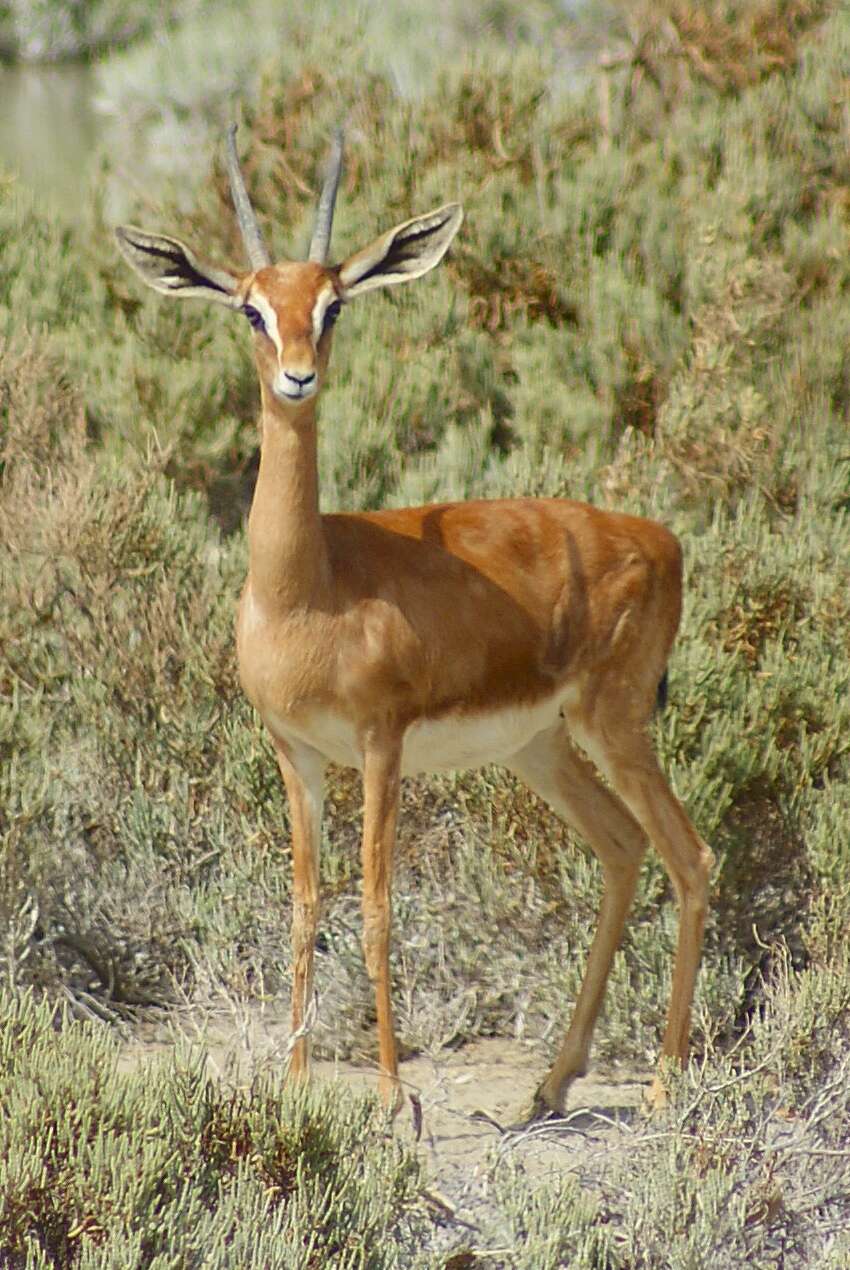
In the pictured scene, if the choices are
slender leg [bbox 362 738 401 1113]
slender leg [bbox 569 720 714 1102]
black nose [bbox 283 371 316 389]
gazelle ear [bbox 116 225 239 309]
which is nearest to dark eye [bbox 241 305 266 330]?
gazelle ear [bbox 116 225 239 309]

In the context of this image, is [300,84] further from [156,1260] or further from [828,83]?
[156,1260]

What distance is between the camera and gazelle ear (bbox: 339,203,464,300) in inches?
200

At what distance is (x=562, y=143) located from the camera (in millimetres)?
10742

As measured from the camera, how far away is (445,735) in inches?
209

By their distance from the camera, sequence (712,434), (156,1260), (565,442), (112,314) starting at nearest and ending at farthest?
(156,1260) < (712,434) < (565,442) < (112,314)

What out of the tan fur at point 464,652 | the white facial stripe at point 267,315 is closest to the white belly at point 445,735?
the tan fur at point 464,652

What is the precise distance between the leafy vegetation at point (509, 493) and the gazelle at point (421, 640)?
0.43 meters

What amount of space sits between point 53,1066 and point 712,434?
5401 mm

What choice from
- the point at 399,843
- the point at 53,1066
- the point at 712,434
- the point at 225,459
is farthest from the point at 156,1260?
the point at 225,459

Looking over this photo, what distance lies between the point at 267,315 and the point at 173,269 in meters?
0.56

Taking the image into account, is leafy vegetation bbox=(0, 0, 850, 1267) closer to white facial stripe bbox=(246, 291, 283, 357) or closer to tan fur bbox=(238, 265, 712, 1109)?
tan fur bbox=(238, 265, 712, 1109)

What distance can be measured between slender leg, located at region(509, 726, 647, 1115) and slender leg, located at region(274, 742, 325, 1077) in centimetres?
86

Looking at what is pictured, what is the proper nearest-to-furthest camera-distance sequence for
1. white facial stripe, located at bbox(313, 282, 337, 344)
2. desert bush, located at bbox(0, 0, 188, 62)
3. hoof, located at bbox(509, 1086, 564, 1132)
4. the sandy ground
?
1. the sandy ground
2. white facial stripe, located at bbox(313, 282, 337, 344)
3. hoof, located at bbox(509, 1086, 564, 1132)
4. desert bush, located at bbox(0, 0, 188, 62)

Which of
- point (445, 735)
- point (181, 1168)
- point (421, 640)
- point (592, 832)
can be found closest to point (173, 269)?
point (421, 640)
